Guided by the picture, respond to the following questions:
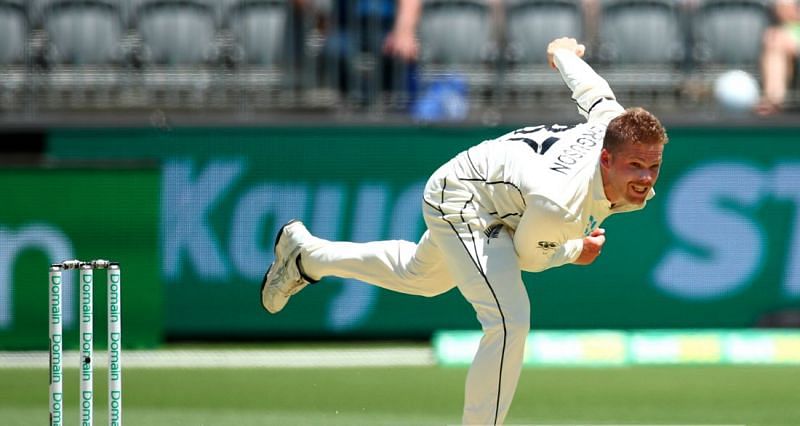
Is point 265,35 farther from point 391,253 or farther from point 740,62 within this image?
point 391,253

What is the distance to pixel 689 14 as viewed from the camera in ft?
37.7

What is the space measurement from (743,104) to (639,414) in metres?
4.03

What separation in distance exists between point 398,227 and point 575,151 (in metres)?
4.81

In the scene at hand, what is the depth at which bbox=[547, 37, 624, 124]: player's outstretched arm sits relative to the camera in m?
5.90

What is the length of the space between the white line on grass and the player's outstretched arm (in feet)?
12.5

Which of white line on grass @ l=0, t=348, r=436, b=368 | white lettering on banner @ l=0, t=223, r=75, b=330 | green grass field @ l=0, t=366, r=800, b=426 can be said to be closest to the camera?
green grass field @ l=0, t=366, r=800, b=426

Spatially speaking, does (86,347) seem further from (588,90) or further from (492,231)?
(588,90)

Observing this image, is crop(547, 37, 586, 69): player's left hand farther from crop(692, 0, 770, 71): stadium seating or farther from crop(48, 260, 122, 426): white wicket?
crop(692, 0, 770, 71): stadium seating

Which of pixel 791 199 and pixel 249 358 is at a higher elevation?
pixel 791 199

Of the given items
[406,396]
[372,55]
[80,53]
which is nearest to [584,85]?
[406,396]

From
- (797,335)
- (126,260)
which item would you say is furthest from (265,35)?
(797,335)

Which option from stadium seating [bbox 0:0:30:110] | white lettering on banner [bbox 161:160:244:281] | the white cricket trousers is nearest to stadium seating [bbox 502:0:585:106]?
white lettering on banner [bbox 161:160:244:281]

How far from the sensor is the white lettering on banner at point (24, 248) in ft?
32.9

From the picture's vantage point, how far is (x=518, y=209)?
18.5 feet
